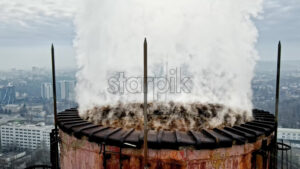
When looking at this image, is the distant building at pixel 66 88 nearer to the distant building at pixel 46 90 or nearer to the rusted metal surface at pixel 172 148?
the distant building at pixel 46 90

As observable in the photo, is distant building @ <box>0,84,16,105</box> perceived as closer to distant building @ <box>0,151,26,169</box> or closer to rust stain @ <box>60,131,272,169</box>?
distant building @ <box>0,151,26,169</box>

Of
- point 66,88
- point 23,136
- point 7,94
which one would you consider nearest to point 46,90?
point 7,94

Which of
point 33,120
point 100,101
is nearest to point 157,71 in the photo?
point 100,101

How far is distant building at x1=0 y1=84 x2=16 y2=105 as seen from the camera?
63.7 meters

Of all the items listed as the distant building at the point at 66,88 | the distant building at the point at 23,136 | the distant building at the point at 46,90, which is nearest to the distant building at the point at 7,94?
the distant building at the point at 46,90

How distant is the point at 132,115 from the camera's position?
593 centimetres

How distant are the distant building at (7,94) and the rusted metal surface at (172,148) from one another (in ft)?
226

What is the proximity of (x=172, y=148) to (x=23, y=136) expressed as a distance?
2092 inches

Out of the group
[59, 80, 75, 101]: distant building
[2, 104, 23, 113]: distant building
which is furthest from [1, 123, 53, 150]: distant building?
[2, 104, 23, 113]: distant building

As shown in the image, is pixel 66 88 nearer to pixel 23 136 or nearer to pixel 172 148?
pixel 23 136

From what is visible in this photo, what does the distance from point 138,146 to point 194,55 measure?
3650 millimetres

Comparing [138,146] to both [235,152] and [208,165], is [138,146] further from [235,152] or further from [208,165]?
[235,152]

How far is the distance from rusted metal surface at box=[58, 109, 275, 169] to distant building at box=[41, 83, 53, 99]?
175 feet

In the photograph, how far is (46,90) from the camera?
2402 inches
